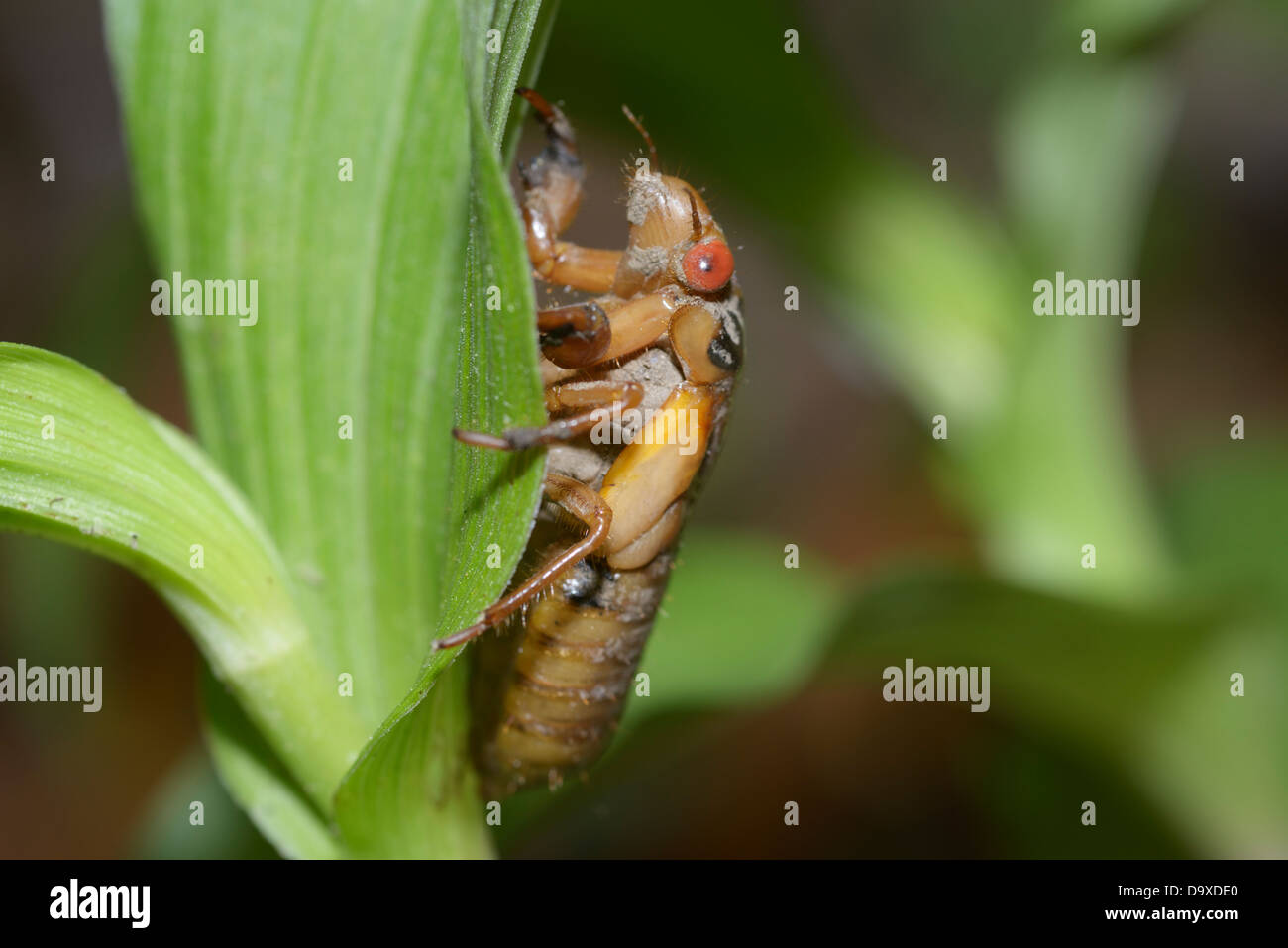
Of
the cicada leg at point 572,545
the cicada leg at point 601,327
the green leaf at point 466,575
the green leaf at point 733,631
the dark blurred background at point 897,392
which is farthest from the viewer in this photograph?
the dark blurred background at point 897,392

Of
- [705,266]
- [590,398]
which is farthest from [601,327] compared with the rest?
[705,266]

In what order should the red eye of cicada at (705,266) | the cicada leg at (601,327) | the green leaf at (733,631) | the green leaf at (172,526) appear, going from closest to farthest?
the green leaf at (172,526), the cicada leg at (601,327), the red eye of cicada at (705,266), the green leaf at (733,631)

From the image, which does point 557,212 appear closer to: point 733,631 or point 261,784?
point 733,631

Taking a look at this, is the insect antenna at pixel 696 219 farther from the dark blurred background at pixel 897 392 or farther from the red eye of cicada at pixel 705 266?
the dark blurred background at pixel 897 392

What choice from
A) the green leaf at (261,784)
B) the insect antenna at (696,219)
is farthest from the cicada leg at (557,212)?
the green leaf at (261,784)

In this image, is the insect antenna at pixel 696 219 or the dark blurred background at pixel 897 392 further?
the dark blurred background at pixel 897 392
